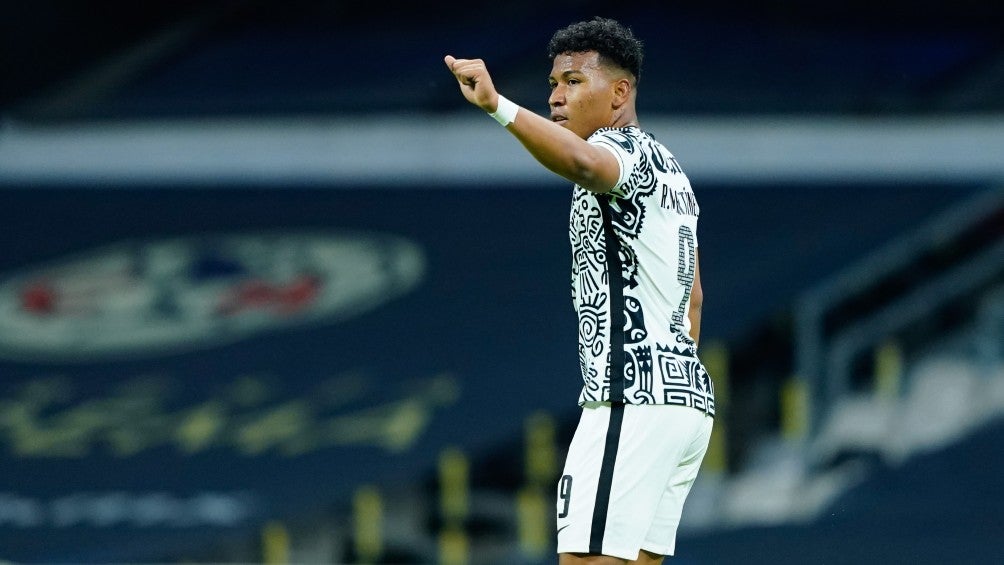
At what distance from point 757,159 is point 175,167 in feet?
12.5

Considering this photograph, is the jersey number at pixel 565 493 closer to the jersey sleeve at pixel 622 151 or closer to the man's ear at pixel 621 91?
the jersey sleeve at pixel 622 151

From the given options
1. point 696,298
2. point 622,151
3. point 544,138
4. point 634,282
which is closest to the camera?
point 544,138

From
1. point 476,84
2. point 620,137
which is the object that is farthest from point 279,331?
point 476,84

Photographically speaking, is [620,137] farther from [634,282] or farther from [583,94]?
[634,282]

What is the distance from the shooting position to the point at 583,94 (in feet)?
11.6

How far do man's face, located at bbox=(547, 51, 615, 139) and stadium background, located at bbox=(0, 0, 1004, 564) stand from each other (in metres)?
4.85

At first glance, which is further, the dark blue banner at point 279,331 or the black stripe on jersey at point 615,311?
the dark blue banner at point 279,331

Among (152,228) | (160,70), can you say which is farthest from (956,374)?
(160,70)

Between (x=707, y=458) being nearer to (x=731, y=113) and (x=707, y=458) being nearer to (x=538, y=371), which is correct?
(x=538, y=371)

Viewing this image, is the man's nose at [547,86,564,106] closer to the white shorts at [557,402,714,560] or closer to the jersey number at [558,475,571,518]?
the white shorts at [557,402,714,560]

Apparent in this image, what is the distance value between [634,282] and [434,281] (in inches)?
246

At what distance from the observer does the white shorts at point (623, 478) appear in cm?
346

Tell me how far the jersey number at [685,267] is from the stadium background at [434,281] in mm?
4598

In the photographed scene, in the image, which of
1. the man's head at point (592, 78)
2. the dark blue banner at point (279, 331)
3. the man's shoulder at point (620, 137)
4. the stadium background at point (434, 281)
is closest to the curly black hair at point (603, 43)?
the man's head at point (592, 78)
